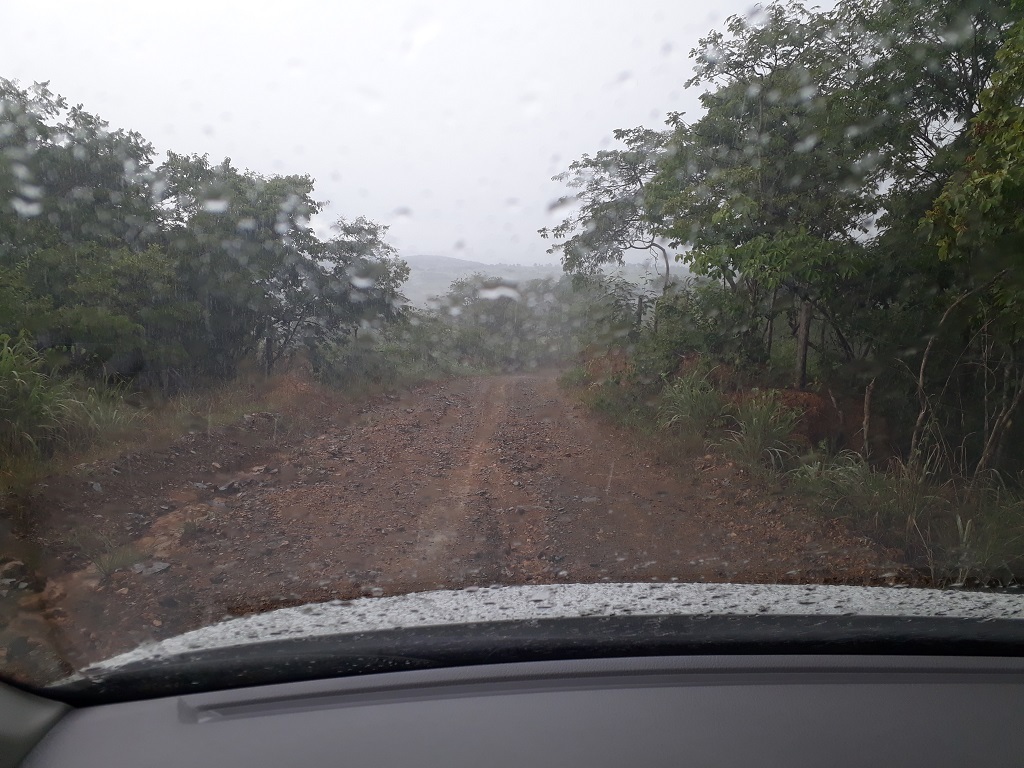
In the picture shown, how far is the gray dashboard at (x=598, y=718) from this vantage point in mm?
2262

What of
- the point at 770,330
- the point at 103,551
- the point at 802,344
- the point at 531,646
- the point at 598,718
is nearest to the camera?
the point at 598,718

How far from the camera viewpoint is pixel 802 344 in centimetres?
1010

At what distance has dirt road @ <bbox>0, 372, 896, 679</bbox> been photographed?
446cm

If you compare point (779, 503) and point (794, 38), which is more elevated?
point (794, 38)

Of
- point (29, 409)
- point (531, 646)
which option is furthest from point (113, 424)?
point (531, 646)

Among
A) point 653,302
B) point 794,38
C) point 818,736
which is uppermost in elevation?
point 794,38

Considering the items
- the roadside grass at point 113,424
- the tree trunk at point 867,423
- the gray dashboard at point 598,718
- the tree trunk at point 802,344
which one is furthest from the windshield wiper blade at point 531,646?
the tree trunk at point 802,344

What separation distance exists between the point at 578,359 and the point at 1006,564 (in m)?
14.9

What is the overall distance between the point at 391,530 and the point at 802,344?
640 cm

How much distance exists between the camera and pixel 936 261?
25.4ft

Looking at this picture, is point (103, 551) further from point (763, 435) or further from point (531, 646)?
point (763, 435)

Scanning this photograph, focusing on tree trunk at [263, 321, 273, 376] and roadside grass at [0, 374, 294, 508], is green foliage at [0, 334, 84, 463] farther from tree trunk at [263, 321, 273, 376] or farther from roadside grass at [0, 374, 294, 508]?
tree trunk at [263, 321, 273, 376]

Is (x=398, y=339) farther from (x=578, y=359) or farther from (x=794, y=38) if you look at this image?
(x=794, y=38)

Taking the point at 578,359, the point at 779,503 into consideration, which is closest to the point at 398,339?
the point at 578,359
